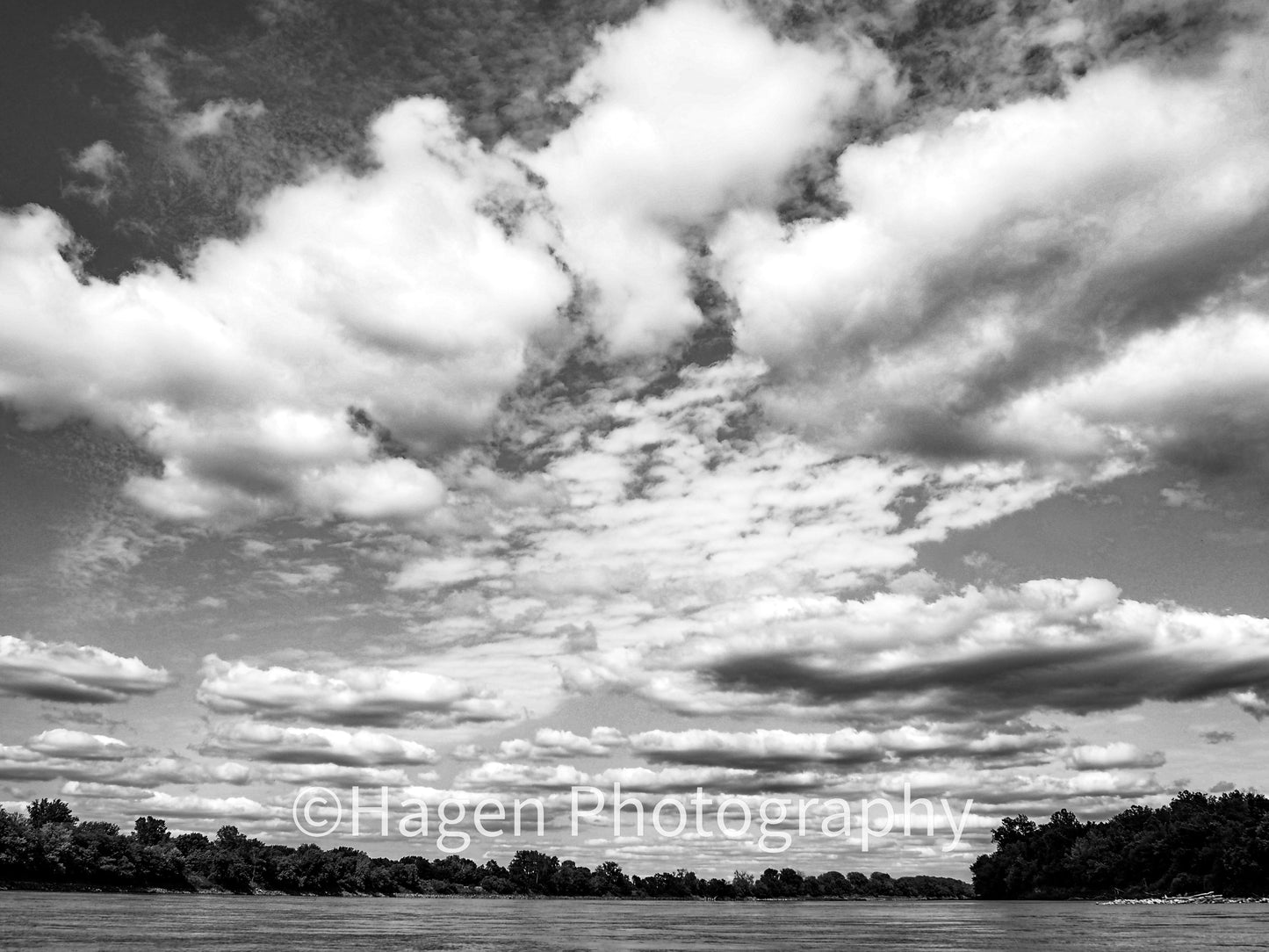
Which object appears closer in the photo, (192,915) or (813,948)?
(813,948)

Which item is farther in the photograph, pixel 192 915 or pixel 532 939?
pixel 192 915

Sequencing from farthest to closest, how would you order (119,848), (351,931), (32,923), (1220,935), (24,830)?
(119,848) → (24,830) → (351,931) → (1220,935) → (32,923)

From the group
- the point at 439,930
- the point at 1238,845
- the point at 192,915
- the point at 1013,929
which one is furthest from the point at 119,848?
the point at 1238,845

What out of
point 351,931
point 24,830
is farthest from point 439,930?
point 24,830

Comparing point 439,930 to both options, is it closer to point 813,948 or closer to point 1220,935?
point 813,948

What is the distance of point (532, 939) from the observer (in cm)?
7594

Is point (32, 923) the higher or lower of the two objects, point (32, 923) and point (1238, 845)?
the higher

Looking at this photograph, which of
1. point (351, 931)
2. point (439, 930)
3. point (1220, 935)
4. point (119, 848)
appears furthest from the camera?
point (119, 848)

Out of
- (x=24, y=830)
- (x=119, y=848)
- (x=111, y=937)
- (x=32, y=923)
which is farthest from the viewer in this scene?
(x=119, y=848)

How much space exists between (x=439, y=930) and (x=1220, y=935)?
64.0 metres

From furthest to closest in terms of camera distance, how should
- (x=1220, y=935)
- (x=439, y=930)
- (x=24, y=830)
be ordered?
(x=24, y=830), (x=439, y=930), (x=1220, y=935)

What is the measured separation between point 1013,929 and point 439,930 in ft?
183

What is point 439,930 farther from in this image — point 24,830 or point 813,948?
point 24,830

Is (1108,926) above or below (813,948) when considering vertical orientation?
below
